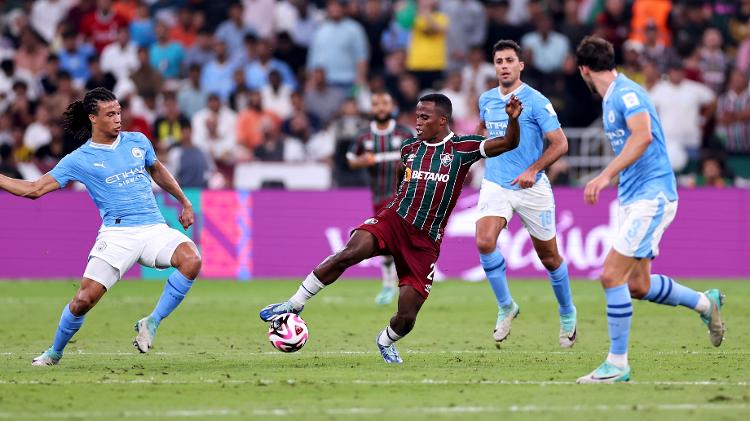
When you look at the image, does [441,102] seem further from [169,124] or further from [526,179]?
[169,124]

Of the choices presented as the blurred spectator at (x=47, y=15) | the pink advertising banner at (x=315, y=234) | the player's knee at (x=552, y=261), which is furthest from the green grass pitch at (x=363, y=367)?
the blurred spectator at (x=47, y=15)

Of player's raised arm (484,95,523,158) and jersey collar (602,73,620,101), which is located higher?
A: jersey collar (602,73,620,101)

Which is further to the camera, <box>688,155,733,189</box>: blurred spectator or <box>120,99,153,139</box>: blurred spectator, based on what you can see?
<box>120,99,153,139</box>: blurred spectator

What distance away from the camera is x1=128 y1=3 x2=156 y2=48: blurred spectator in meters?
26.7

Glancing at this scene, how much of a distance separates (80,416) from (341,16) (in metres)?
17.5

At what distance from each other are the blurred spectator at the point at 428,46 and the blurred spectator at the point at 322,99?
63.3 inches

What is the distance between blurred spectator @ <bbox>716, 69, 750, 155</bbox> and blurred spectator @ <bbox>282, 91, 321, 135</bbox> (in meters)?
7.95

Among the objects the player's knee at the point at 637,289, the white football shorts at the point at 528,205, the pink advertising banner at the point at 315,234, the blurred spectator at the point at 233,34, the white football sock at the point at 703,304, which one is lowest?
the pink advertising banner at the point at 315,234

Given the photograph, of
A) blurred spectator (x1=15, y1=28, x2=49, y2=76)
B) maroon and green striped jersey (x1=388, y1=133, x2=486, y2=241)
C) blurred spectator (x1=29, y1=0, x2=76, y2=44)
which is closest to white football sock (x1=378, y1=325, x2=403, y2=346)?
maroon and green striped jersey (x1=388, y1=133, x2=486, y2=241)

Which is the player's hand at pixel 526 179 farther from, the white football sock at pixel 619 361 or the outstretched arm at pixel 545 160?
→ the white football sock at pixel 619 361

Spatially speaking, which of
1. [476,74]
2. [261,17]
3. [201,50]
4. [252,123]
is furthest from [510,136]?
[261,17]

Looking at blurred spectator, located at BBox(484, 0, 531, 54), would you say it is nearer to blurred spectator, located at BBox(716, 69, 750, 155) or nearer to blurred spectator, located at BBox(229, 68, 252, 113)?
blurred spectator, located at BBox(716, 69, 750, 155)

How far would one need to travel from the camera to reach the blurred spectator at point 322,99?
25.0m

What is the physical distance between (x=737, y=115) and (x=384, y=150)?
28.2 feet
